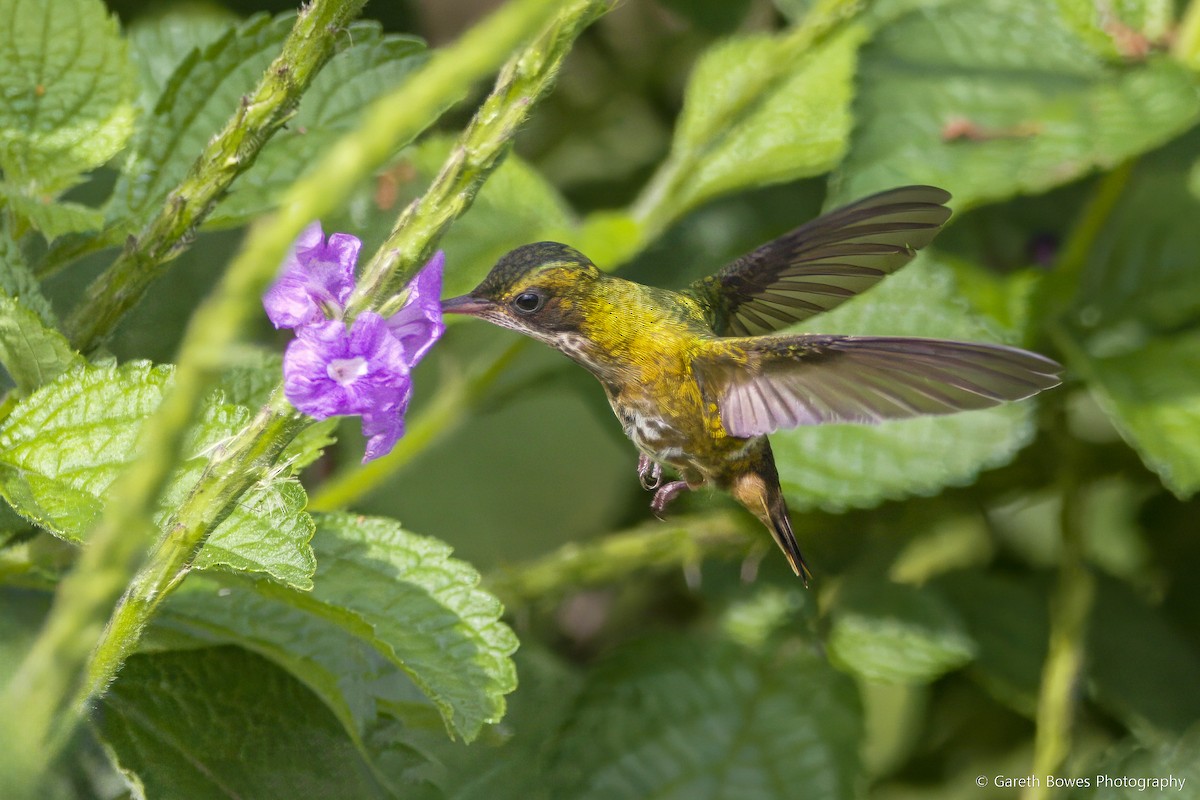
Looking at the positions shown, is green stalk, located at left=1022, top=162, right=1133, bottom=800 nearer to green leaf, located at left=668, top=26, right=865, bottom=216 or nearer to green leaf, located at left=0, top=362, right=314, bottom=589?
green leaf, located at left=668, top=26, right=865, bottom=216

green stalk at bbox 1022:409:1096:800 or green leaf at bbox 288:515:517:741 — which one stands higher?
green leaf at bbox 288:515:517:741

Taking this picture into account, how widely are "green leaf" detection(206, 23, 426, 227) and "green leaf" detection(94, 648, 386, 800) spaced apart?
463 mm

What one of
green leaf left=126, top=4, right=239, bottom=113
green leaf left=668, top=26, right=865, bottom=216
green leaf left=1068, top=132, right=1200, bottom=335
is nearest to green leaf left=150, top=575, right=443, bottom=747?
green leaf left=126, top=4, right=239, bottom=113

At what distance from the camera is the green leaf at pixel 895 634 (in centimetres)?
178

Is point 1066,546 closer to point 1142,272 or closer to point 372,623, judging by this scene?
point 1142,272

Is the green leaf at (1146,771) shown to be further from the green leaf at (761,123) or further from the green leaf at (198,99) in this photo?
the green leaf at (198,99)

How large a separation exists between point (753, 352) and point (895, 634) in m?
0.82

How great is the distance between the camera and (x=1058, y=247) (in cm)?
218

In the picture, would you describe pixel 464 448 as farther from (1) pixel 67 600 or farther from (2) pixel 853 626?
(1) pixel 67 600

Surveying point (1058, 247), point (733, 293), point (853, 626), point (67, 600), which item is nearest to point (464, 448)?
point (853, 626)

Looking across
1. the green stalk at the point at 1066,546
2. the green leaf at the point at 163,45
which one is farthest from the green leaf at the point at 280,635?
the green stalk at the point at 1066,546

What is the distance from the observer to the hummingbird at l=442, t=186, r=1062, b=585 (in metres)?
1.09

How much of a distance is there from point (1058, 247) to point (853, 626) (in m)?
0.84

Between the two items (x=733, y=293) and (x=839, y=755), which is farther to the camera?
(x=839, y=755)
